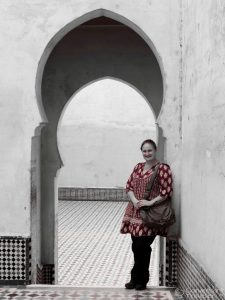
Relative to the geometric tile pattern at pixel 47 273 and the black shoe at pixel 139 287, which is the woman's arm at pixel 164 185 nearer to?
the black shoe at pixel 139 287

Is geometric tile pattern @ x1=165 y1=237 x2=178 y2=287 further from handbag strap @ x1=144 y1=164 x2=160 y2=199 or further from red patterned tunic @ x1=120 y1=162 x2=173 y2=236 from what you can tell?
handbag strap @ x1=144 y1=164 x2=160 y2=199

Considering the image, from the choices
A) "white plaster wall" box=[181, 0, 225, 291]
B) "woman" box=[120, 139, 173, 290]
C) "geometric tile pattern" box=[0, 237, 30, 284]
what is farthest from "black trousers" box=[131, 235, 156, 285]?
"geometric tile pattern" box=[0, 237, 30, 284]

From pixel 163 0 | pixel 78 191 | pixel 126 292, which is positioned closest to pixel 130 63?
pixel 163 0

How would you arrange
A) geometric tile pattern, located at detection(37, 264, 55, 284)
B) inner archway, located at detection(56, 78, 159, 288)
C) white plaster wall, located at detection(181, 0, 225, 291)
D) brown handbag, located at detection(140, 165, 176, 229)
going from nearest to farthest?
white plaster wall, located at detection(181, 0, 225, 291) < brown handbag, located at detection(140, 165, 176, 229) < geometric tile pattern, located at detection(37, 264, 55, 284) < inner archway, located at detection(56, 78, 159, 288)

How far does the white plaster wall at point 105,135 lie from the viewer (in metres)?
10.4

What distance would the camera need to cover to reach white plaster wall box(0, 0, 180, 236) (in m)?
3.24

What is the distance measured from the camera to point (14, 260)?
128 inches

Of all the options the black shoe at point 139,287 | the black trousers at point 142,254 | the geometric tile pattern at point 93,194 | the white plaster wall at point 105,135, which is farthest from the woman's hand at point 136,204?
the geometric tile pattern at point 93,194

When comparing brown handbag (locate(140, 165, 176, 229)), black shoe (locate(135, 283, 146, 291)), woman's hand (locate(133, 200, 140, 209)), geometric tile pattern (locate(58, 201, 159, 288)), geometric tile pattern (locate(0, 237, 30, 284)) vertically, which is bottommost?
geometric tile pattern (locate(58, 201, 159, 288))

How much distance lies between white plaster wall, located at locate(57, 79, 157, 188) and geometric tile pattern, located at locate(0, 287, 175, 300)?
23.7ft

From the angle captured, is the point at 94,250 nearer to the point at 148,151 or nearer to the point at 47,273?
the point at 47,273

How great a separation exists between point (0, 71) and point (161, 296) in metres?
1.71

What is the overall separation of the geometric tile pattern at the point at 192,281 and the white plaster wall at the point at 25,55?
38.8 inches

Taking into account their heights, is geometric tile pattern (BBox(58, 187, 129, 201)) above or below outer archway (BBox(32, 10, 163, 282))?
below
